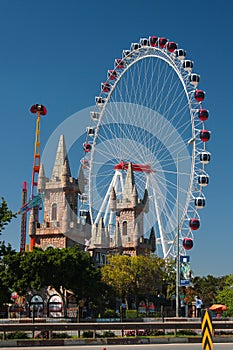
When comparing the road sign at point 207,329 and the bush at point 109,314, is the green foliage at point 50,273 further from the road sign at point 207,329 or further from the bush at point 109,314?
the road sign at point 207,329

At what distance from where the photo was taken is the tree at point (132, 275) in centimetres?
7044

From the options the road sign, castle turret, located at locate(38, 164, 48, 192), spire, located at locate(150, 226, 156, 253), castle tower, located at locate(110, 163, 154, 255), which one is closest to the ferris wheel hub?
castle tower, located at locate(110, 163, 154, 255)

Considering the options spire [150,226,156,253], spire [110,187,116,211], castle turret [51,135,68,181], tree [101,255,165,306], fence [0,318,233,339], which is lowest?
fence [0,318,233,339]

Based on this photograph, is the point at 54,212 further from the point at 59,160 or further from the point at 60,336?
the point at 60,336

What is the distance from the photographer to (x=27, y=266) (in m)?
61.8

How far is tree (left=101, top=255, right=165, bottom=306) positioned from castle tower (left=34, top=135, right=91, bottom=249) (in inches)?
385

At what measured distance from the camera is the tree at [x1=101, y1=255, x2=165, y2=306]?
231 feet

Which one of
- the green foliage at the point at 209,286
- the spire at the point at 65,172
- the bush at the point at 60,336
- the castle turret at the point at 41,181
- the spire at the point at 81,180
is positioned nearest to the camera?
the bush at the point at 60,336

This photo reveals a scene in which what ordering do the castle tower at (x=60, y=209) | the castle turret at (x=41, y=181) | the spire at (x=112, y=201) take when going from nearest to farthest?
the castle tower at (x=60, y=209)
the castle turret at (x=41, y=181)
the spire at (x=112, y=201)

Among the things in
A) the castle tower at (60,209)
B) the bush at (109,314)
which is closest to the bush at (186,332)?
the bush at (109,314)

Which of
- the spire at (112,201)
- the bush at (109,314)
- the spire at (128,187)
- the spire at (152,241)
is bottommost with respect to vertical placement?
the bush at (109,314)

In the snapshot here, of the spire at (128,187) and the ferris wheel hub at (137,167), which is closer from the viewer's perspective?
the ferris wheel hub at (137,167)

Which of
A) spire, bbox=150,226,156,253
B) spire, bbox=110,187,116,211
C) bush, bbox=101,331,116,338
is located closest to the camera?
bush, bbox=101,331,116,338

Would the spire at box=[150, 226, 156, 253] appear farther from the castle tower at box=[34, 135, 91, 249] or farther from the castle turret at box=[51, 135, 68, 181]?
the castle turret at box=[51, 135, 68, 181]
